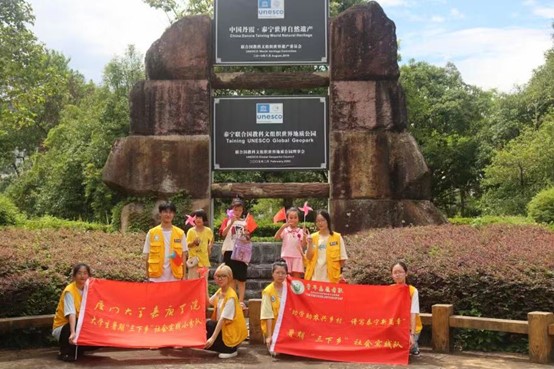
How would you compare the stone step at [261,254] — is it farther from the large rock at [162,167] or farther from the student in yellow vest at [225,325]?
the student in yellow vest at [225,325]

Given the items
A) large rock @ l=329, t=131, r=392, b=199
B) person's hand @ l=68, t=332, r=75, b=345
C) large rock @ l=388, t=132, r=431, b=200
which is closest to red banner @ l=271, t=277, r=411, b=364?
person's hand @ l=68, t=332, r=75, b=345

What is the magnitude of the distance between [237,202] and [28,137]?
33329 mm

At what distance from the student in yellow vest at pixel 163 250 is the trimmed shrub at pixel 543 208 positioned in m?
11.8

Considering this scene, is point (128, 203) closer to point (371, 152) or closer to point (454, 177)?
point (371, 152)

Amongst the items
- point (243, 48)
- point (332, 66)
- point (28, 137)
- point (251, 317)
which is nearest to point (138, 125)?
point (243, 48)

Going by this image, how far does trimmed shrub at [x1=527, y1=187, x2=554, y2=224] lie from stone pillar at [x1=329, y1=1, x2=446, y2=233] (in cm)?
595

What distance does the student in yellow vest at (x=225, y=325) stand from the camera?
22.2ft

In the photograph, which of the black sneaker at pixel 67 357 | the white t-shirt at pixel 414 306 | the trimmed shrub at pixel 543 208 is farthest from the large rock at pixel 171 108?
the trimmed shrub at pixel 543 208

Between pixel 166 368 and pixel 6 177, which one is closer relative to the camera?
pixel 166 368

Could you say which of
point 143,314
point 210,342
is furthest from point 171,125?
point 210,342

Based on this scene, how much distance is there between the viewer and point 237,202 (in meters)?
8.41

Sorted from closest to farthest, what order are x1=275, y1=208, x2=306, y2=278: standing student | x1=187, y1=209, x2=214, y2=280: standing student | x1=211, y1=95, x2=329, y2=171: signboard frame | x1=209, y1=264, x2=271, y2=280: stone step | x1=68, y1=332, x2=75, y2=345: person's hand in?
x1=68, y1=332, x2=75, y2=345: person's hand
x1=275, y1=208, x2=306, y2=278: standing student
x1=187, y1=209, x2=214, y2=280: standing student
x1=209, y1=264, x2=271, y2=280: stone step
x1=211, y1=95, x2=329, y2=171: signboard frame

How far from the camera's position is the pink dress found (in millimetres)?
7879

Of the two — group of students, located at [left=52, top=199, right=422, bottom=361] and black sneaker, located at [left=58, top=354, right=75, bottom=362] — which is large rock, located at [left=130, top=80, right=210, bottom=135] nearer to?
group of students, located at [left=52, top=199, right=422, bottom=361]
